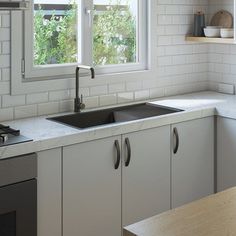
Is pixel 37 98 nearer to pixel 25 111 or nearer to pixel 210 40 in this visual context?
pixel 25 111

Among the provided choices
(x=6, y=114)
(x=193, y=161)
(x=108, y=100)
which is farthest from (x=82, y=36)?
(x=193, y=161)

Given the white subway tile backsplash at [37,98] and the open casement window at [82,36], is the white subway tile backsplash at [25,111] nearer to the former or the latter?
the white subway tile backsplash at [37,98]

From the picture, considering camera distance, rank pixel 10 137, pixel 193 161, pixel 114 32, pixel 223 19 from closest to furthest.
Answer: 1. pixel 10 137
2. pixel 193 161
3. pixel 114 32
4. pixel 223 19

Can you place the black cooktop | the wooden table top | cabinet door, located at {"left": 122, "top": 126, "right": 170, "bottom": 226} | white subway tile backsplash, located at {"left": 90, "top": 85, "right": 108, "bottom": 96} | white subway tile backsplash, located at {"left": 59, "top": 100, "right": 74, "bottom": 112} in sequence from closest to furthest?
the wooden table top, the black cooktop, cabinet door, located at {"left": 122, "top": 126, "right": 170, "bottom": 226}, white subway tile backsplash, located at {"left": 59, "top": 100, "right": 74, "bottom": 112}, white subway tile backsplash, located at {"left": 90, "top": 85, "right": 108, "bottom": 96}

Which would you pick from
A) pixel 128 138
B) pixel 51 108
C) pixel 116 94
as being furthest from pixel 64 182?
pixel 116 94

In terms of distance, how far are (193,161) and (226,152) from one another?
0.27m

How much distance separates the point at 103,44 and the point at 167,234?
246cm

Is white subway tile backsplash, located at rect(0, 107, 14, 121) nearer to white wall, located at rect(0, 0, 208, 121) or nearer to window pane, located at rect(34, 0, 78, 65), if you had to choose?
white wall, located at rect(0, 0, 208, 121)

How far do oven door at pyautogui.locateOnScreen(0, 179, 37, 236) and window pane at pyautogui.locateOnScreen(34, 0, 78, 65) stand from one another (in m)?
1.09

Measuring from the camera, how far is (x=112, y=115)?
362 centimetres

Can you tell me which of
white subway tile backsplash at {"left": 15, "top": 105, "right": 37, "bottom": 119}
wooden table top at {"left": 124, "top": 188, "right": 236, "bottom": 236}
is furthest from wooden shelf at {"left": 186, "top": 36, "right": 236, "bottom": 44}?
wooden table top at {"left": 124, "top": 188, "right": 236, "bottom": 236}

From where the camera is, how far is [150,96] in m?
4.01

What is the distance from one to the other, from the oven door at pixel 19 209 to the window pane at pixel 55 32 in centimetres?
109

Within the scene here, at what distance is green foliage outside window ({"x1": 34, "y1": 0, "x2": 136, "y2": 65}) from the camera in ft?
11.2
